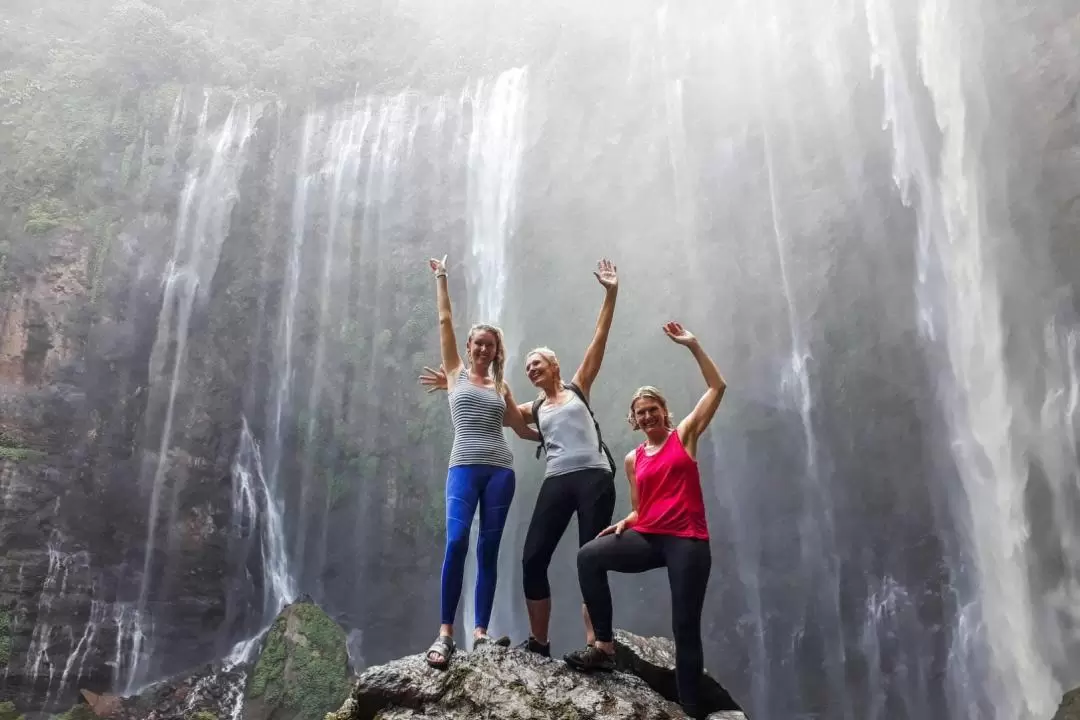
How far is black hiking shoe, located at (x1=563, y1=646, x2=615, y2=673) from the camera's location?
292cm

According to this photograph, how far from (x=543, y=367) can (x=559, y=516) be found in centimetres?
68

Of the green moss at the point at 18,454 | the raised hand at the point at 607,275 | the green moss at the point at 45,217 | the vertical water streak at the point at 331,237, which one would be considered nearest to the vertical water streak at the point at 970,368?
the raised hand at the point at 607,275

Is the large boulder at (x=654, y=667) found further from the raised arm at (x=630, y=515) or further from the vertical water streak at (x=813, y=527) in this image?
the vertical water streak at (x=813, y=527)

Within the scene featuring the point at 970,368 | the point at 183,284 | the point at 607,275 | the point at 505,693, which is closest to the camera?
the point at 505,693

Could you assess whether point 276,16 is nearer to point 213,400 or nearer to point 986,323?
point 213,400

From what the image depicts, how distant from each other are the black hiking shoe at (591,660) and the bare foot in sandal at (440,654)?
52cm

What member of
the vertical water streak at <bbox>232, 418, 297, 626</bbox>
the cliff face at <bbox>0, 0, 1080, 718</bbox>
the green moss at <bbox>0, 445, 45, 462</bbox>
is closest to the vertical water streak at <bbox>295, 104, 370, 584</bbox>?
the cliff face at <bbox>0, 0, 1080, 718</bbox>

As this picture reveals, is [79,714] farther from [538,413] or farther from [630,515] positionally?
[630,515]

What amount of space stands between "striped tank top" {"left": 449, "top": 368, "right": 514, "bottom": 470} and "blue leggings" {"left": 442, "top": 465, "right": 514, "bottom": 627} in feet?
0.15

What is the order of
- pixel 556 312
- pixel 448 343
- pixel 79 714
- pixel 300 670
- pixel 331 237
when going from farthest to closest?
pixel 331 237, pixel 556 312, pixel 300 670, pixel 79 714, pixel 448 343

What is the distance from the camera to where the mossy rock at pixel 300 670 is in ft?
35.5

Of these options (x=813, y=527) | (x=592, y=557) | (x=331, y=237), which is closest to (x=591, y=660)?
(x=592, y=557)

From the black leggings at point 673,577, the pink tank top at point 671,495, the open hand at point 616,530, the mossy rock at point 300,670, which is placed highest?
the pink tank top at point 671,495

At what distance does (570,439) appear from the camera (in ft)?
10.5
